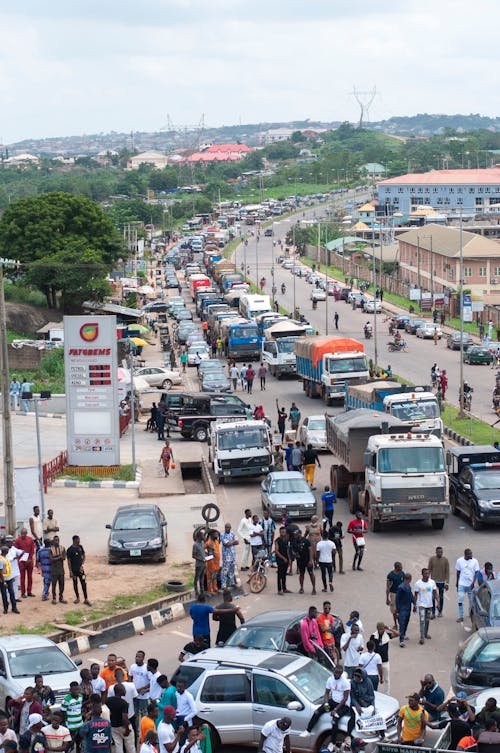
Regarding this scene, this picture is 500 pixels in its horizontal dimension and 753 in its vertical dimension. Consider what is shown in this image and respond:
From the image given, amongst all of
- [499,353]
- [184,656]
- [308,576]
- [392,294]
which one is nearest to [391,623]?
[308,576]

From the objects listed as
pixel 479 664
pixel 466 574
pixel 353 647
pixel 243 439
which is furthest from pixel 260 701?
pixel 243 439

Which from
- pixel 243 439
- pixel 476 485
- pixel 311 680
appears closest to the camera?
pixel 311 680

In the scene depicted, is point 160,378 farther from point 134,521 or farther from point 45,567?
point 45,567

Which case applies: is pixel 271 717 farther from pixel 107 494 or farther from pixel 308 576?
pixel 107 494

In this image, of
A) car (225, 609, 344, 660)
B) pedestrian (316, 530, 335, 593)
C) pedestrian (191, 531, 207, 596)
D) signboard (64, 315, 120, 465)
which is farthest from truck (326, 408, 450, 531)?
signboard (64, 315, 120, 465)

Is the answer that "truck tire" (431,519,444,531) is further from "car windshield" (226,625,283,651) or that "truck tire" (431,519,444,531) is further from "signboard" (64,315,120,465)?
"signboard" (64,315,120,465)

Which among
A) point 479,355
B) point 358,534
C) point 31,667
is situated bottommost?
point 479,355

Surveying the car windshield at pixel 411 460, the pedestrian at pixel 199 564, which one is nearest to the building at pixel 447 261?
the car windshield at pixel 411 460
